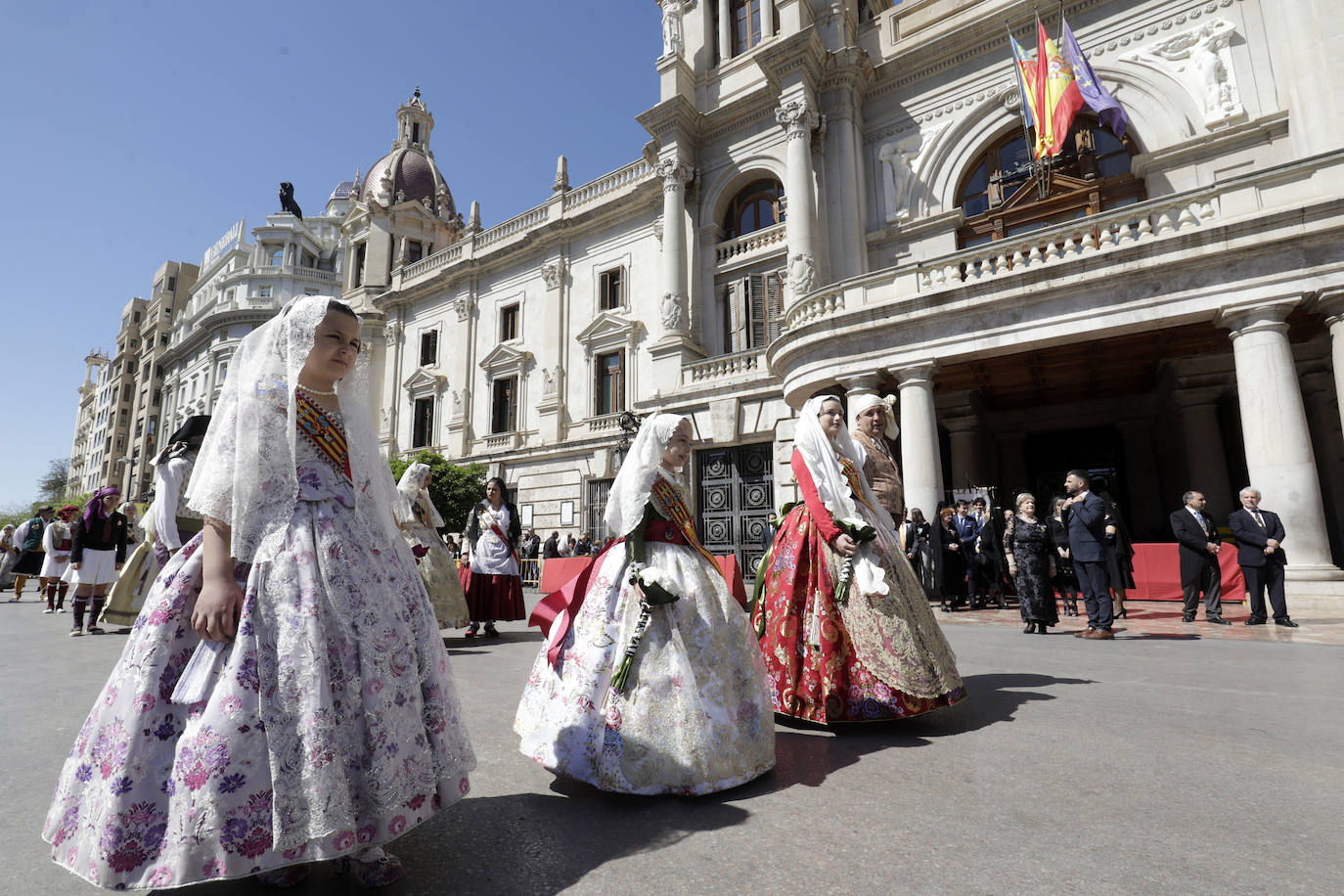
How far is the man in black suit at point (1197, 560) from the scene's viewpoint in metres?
8.78

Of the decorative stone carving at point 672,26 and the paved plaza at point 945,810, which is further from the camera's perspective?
the decorative stone carving at point 672,26

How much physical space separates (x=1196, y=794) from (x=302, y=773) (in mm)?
3373

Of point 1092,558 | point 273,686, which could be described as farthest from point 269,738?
point 1092,558

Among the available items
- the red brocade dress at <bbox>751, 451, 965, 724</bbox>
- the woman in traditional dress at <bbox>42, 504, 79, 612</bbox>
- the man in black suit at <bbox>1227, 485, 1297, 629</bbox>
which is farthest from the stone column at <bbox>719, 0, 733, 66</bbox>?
the woman in traditional dress at <bbox>42, 504, 79, 612</bbox>

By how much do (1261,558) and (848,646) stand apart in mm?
7592

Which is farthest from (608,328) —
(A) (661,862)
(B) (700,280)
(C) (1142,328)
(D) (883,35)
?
Answer: (A) (661,862)

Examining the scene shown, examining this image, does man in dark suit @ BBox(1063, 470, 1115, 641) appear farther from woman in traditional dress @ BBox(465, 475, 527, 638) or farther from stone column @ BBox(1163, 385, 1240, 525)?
stone column @ BBox(1163, 385, 1240, 525)

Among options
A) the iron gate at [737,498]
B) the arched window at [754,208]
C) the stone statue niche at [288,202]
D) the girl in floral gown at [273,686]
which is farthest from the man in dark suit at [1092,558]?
the stone statue niche at [288,202]

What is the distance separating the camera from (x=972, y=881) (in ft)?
6.68

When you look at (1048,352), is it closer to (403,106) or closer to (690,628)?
(690,628)

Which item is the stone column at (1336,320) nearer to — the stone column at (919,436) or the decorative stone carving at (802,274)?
the stone column at (919,436)

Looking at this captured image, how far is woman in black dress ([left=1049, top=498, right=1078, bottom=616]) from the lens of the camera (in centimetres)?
864

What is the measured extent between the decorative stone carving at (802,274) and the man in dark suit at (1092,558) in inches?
340

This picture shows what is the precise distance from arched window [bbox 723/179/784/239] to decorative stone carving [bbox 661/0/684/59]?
462 cm
